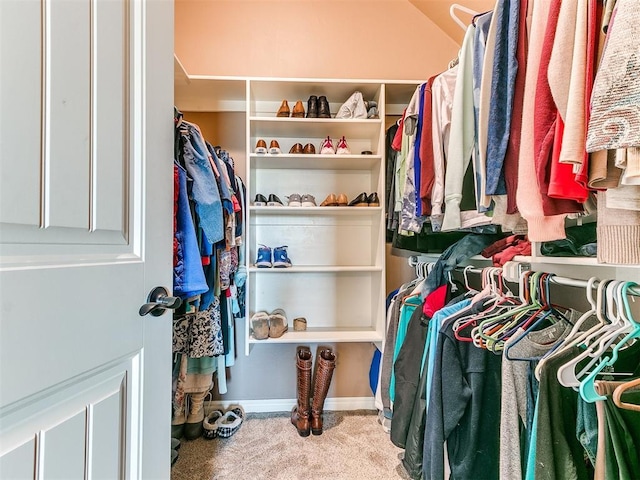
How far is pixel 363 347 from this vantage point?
2178mm

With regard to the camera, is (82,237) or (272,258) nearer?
(82,237)

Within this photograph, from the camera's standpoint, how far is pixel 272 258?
195cm

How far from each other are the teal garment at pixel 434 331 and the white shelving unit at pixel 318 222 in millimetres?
785

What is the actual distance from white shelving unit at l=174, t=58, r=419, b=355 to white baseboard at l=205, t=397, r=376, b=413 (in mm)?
459

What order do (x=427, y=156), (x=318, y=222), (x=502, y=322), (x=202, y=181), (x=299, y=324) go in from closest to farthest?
(x=502, y=322), (x=202, y=181), (x=427, y=156), (x=299, y=324), (x=318, y=222)

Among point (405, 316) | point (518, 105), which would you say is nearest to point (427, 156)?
point (518, 105)

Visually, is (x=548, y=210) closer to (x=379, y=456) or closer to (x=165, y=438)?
(x=165, y=438)

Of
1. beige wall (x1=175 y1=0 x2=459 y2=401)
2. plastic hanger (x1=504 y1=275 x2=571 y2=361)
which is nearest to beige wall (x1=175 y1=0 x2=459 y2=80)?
beige wall (x1=175 y1=0 x2=459 y2=401)

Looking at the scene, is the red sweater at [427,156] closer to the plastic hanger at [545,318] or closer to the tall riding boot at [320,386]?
the plastic hanger at [545,318]

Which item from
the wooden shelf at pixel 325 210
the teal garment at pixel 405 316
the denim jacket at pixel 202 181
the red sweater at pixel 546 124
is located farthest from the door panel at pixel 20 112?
the wooden shelf at pixel 325 210

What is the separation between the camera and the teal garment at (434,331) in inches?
41.3

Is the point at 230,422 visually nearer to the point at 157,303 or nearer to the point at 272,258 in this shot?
the point at 272,258

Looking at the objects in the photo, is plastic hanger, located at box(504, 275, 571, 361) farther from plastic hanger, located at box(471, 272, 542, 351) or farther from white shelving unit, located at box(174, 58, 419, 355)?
white shelving unit, located at box(174, 58, 419, 355)

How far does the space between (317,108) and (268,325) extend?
50.3 inches
